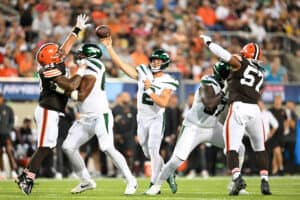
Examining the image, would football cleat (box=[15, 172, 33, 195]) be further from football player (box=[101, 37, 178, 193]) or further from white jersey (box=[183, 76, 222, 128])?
white jersey (box=[183, 76, 222, 128])

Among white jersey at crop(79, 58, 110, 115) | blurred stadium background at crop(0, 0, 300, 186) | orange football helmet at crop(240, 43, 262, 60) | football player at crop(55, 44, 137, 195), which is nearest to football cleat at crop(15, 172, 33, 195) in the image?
football player at crop(55, 44, 137, 195)

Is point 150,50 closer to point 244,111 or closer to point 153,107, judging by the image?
point 153,107

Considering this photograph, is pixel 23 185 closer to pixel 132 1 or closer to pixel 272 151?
pixel 272 151

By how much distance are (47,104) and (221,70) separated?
7.53ft

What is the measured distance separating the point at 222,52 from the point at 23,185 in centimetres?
302

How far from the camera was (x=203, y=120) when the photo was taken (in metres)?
11.8

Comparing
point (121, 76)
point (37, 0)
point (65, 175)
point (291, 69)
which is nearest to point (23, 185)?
point (65, 175)

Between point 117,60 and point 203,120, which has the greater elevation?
point 117,60

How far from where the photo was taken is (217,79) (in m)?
11.9

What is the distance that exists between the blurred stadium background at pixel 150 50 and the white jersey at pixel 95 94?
17.5 feet

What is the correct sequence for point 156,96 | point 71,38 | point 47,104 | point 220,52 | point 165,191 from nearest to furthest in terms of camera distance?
point 220,52, point 47,104, point 156,96, point 71,38, point 165,191

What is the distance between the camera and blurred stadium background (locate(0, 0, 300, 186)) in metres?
18.8

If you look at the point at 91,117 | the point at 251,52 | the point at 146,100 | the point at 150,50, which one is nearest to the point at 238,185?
the point at 251,52

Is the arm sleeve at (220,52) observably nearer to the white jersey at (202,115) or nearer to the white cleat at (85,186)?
the white jersey at (202,115)
